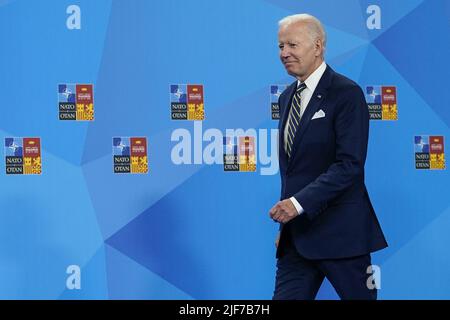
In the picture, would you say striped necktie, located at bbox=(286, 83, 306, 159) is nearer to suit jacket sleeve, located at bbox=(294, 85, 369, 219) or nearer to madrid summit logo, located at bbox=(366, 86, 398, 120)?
suit jacket sleeve, located at bbox=(294, 85, 369, 219)

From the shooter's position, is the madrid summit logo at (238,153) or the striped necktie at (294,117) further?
the madrid summit logo at (238,153)

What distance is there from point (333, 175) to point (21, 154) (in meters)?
2.10

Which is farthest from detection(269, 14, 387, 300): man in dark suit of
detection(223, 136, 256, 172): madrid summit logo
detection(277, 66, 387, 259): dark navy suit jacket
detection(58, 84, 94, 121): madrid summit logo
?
detection(58, 84, 94, 121): madrid summit logo

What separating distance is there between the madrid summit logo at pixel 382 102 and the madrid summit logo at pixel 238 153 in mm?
737

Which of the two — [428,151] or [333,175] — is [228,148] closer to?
[428,151]

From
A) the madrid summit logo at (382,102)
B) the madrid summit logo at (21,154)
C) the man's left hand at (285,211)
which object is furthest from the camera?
the madrid summit logo at (382,102)

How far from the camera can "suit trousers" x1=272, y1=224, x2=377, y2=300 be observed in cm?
311

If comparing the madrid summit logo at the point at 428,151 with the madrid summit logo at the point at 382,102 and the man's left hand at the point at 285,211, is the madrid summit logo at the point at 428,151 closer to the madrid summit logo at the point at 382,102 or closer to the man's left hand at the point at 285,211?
the madrid summit logo at the point at 382,102

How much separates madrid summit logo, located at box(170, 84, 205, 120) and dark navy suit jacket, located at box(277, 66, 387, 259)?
145 centimetres

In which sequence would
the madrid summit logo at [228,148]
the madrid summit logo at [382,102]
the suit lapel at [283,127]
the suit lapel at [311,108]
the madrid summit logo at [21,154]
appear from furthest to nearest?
the madrid summit logo at [382,102], the madrid summit logo at [228,148], the madrid summit logo at [21,154], the suit lapel at [283,127], the suit lapel at [311,108]

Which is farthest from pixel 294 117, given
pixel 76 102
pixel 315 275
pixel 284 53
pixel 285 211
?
pixel 76 102

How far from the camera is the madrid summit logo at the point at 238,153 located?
15.1ft

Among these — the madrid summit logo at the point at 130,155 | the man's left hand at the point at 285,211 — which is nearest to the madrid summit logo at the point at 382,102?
the madrid summit logo at the point at 130,155

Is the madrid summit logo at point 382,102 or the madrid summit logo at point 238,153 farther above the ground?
the madrid summit logo at point 382,102
